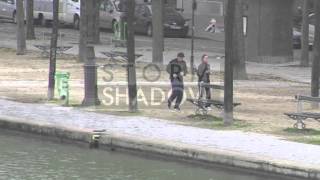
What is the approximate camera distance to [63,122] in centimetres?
1315

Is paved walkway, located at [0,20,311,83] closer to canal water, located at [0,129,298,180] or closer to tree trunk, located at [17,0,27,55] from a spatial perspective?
tree trunk, located at [17,0,27,55]

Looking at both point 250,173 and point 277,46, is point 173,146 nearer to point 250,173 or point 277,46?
point 250,173

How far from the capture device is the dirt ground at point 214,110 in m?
13.3

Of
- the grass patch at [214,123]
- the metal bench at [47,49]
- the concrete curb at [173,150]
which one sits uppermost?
the metal bench at [47,49]

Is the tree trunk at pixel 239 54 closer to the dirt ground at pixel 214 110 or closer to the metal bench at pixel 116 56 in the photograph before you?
→ the dirt ground at pixel 214 110

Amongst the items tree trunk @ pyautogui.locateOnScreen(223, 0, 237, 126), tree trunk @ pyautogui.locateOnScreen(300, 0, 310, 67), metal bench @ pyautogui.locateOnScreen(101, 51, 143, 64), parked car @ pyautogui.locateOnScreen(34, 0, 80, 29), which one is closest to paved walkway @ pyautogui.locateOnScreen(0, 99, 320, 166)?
tree trunk @ pyautogui.locateOnScreen(223, 0, 237, 126)

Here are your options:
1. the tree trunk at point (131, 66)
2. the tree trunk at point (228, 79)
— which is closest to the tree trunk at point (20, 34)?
the tree trunk at point (131, 66)

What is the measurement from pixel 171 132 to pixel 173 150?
140 centimetres

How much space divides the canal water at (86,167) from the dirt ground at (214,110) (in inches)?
94.0

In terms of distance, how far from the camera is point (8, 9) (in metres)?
45.0

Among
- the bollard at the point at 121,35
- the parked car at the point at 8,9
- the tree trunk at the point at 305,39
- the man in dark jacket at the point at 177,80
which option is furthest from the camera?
the parked car at the point at 8,9

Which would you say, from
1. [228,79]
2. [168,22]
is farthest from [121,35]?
[228,79]

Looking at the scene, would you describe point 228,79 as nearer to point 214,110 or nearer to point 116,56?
point 214,110

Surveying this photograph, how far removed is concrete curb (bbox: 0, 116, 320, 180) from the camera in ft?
32.1
